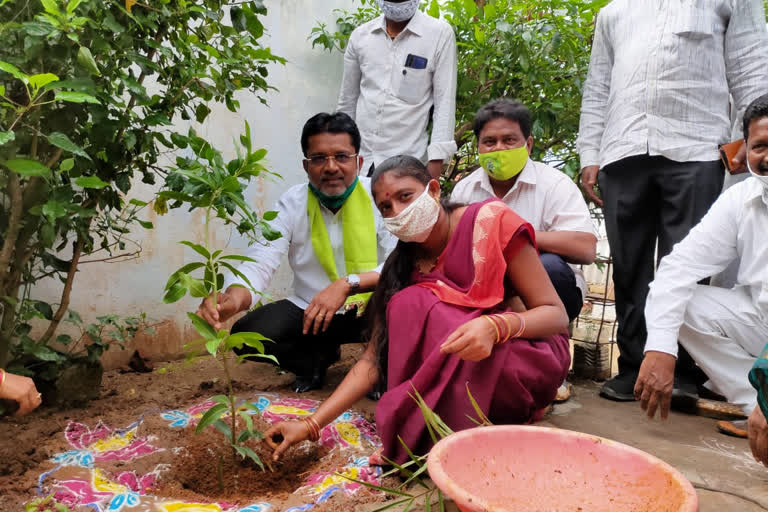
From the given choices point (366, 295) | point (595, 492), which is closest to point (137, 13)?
point (366, 295)

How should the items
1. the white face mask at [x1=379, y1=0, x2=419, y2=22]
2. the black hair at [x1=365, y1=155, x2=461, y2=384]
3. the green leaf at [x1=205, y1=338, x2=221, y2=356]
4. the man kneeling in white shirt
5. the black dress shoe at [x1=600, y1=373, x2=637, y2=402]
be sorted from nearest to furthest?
the green leaf at [x1=205, y1=338, x2=221, y2=356] → the black hair at [x1=365, y1=155, x2=461, y2=384] → the man kneeling in white shirt → the black dress shoe at [x1=600, y1=373, x2=637, y2=402] → the white face mask at [x1=379, y1=0, x2=419, y2=22]

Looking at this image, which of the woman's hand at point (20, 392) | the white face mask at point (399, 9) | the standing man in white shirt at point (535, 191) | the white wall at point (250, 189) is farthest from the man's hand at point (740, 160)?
the woman's hand at point (20, 392)

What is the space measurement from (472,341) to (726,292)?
1.28 meters

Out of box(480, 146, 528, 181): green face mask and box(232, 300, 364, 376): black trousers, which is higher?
box(480, 146, 528, 181): green face mask

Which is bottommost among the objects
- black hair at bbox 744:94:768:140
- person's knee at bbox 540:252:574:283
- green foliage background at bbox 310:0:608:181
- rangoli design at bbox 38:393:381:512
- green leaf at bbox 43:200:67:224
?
rangoli design at bbox 38:393:381:512

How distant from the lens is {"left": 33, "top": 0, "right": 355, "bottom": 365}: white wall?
9.39 feet

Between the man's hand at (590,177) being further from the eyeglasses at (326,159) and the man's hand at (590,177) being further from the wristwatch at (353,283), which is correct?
the wristwatch at (353,283)

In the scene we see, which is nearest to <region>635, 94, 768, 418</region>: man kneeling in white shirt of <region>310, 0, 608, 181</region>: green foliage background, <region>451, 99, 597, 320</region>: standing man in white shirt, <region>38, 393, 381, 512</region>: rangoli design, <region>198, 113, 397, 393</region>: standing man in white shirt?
<region>451, 99, 597, 320</region>: standing man in white shirt

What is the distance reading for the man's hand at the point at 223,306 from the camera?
5.89ft

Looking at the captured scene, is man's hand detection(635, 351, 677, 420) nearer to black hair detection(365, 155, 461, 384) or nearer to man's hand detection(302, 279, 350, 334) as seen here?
black hair detection(365, 155, 461, 384)

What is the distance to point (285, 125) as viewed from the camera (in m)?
3.66

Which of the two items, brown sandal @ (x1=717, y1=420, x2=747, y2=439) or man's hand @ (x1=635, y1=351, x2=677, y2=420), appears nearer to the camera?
man's hand @ (x1=635, y1=351, x2=677, y2=420)

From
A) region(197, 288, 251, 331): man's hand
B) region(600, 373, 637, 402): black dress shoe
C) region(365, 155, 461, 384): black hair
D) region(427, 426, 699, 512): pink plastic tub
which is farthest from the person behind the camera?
region(600, 373, 637, 402): black dress shoe

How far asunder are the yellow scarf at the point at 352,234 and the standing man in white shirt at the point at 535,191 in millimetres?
540
